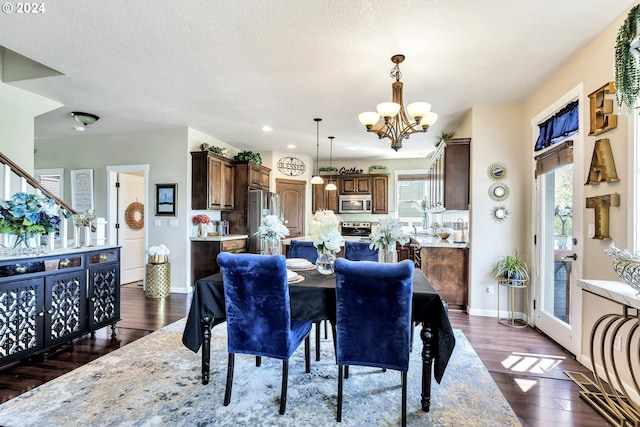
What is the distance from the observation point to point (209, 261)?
5.16 meters

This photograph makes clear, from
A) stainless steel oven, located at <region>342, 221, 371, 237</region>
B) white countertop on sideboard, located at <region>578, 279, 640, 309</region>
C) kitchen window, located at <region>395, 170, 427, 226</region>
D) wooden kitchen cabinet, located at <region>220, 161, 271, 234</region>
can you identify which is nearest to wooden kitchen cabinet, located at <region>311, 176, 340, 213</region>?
A: stainless steel oven, located at <region>342, 221, 371, 237</region>

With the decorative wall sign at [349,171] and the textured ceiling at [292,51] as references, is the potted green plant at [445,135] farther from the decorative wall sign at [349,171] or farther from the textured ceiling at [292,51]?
the decorative wall sign at [349,171]

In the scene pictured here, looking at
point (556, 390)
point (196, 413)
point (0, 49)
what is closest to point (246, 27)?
point (196, 413)

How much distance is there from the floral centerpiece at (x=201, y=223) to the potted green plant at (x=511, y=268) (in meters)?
4.23

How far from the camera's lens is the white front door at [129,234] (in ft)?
18.6

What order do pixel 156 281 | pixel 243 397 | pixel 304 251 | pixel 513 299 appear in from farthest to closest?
pixel 156 281 < pixel 513 299 < pixel 304 251 < pixel 243 397

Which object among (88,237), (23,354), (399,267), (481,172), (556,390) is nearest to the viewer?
(399,267)

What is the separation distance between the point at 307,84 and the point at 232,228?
138 inches

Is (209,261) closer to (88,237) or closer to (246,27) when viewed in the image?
(88,237)

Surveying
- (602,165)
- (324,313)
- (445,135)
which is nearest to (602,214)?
(602,165)

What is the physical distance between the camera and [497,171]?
3.91 metres

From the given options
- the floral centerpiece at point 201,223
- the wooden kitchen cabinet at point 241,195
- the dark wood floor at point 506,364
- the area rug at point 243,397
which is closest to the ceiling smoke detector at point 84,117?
the floral centerpiece at point 201,223

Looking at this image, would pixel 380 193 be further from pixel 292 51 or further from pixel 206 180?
pixel 292 51

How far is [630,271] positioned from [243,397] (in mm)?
2291
